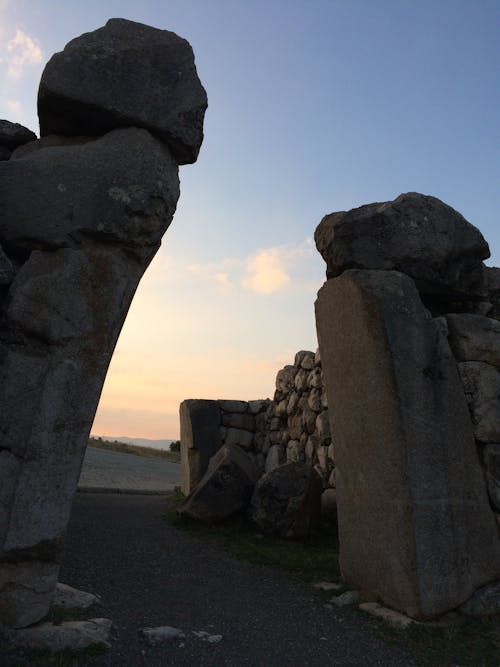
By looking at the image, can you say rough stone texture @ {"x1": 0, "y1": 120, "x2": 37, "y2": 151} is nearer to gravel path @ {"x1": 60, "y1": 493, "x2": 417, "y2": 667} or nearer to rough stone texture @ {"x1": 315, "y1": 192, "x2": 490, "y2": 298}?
rough stone texture @ {"x1": 315, "y1": 192, "x2": 490, "y2": 298}

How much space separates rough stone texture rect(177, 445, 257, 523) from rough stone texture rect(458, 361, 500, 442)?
315 cm

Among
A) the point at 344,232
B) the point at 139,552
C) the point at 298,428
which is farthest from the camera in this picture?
the point at 298,428

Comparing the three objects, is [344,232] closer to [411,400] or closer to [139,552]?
[411,400]

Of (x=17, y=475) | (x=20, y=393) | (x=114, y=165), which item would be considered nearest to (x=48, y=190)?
(x=114, y=165)

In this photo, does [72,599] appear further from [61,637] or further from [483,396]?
[483,396]

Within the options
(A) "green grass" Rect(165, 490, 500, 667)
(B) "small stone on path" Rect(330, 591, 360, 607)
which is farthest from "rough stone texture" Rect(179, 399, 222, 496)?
(B) "small stone on path" Rect(330, 591, 360, 607)

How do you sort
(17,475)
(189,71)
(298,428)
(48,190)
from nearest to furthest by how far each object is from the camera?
(17,475) → (48,190) → (189,71) → (298,428)

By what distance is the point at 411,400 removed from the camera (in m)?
3.94

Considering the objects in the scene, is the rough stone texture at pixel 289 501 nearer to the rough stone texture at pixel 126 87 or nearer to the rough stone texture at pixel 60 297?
the rough stone texture at pixel 60 297

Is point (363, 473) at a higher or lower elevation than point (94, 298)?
lower

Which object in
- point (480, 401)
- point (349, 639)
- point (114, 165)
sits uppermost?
point (114, 165)

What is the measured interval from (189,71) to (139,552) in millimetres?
4009

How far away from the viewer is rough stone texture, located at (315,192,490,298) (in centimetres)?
450

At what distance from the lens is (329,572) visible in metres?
4.84
